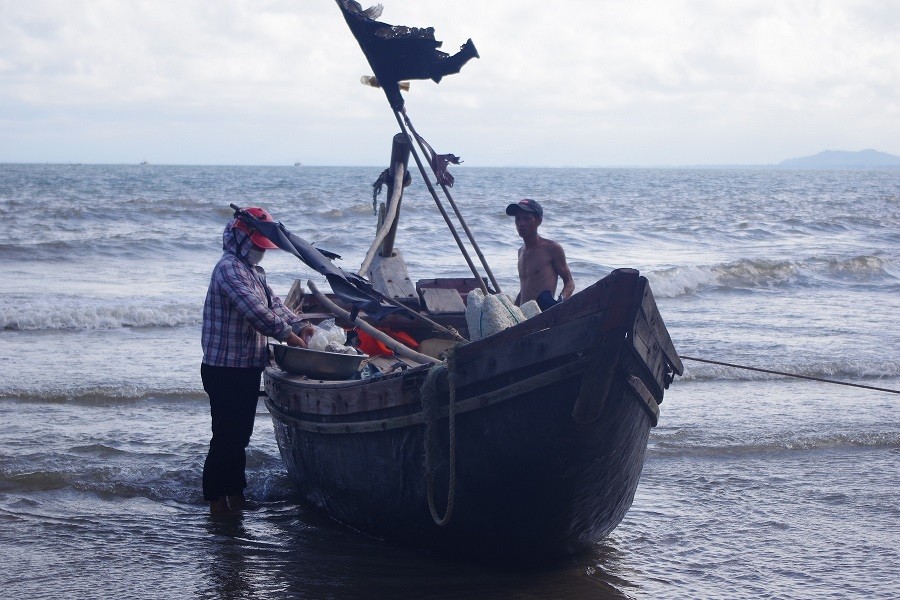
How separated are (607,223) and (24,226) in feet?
61.1

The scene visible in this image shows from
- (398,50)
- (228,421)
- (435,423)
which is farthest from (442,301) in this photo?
(435,423)

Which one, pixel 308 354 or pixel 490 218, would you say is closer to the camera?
pixel 308 354

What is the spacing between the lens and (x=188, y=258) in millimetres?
20484

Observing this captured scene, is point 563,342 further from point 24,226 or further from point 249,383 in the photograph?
point 24,226

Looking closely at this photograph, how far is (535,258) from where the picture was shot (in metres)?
6.78

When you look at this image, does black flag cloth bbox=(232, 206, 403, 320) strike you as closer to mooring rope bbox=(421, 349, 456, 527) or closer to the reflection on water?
mooring rope bbox=(421, 349, 456, 527)

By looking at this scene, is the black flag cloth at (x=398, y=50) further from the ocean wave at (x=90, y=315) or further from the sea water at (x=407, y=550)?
the ocean wave at (x=90, y=315)

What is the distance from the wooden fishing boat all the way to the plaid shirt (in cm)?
26

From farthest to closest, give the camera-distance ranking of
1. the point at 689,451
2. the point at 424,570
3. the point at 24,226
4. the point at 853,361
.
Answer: the point at 24,226, the point at 853,361, the point at 689,451, the point at 424,570

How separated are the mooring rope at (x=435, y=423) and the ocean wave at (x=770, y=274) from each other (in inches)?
504

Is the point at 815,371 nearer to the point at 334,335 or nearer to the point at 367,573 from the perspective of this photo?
the point at 334,335

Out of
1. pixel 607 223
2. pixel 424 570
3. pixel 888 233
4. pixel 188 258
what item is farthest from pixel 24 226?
pixel 888 233

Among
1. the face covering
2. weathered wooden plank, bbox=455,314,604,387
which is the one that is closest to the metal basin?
the face covering

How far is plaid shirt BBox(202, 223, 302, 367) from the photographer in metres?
5.18
